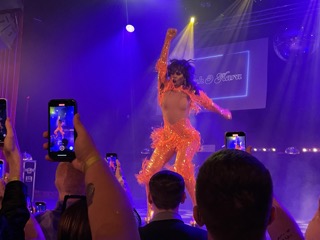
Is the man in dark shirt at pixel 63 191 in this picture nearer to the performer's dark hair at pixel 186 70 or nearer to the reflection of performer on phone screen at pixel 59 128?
the reflection of performer on phone screen at pixel 59 128

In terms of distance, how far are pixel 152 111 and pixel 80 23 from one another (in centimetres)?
246

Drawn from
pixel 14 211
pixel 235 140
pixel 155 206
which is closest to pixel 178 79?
pixel 235 140

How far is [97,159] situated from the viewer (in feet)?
2.58

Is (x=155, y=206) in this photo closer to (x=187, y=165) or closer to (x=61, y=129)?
(x=61, y=129)

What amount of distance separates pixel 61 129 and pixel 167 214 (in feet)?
2.22

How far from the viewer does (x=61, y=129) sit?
127 cm

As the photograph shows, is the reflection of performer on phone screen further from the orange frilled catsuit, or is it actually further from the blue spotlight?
the blue spotlight

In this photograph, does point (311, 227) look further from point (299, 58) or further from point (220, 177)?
point (299, 58)

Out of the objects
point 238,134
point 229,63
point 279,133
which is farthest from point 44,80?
point 238,134

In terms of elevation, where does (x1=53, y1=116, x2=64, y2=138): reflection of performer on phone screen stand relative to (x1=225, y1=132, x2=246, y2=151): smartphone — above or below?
above

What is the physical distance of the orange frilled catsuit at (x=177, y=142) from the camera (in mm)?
4176

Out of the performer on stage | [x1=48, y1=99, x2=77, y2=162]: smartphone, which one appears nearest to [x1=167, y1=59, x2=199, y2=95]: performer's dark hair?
the performer on stage

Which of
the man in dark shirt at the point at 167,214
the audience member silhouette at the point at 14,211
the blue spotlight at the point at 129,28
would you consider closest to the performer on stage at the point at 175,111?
the man in dark shirt at the point at 167,214

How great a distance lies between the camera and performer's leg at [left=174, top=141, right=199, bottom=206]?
163 inches
